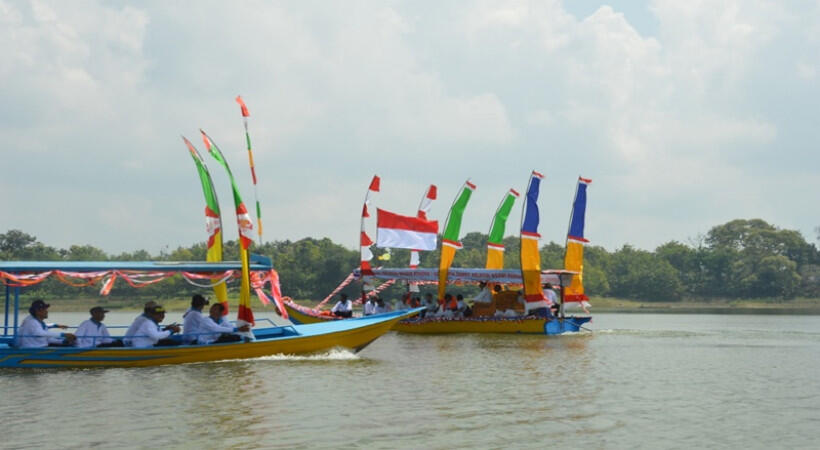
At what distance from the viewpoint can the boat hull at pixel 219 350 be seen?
1812 cm

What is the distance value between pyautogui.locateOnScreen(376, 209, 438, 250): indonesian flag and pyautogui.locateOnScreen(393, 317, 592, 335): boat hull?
3.02 metres

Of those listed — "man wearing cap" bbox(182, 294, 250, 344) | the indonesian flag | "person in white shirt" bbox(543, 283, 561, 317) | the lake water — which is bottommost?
the lake water

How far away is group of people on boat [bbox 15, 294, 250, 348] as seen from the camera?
18.2 m

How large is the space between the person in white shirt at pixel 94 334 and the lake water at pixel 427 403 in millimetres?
607

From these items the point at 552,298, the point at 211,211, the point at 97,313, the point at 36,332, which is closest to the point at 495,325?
the point at 552,298

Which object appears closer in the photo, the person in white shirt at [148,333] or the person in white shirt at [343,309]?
the person in white shirt at [148,333]

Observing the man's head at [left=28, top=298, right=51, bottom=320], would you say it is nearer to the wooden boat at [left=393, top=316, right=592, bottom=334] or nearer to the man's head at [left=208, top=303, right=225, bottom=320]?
the man's head at [left=208, top=303, right=225, bottom=320]

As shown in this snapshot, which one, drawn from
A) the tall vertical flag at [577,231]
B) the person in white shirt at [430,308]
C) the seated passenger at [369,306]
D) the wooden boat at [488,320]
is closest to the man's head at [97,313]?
the wooden boat at [488,320]

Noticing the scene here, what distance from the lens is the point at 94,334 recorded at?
18547 millimetres

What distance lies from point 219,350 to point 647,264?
249 feet

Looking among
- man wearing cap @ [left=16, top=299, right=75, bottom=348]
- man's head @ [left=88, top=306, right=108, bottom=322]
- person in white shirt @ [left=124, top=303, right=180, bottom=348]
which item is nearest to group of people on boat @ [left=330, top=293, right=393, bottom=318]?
person in white shirt @ [left=124, top=303, right=180, bottom=348]

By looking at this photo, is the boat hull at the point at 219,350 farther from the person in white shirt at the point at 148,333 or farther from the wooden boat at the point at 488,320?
→ the wooden boat at the point at 488,320

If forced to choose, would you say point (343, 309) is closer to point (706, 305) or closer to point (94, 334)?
point (94, 334)

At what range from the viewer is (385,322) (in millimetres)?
20594
